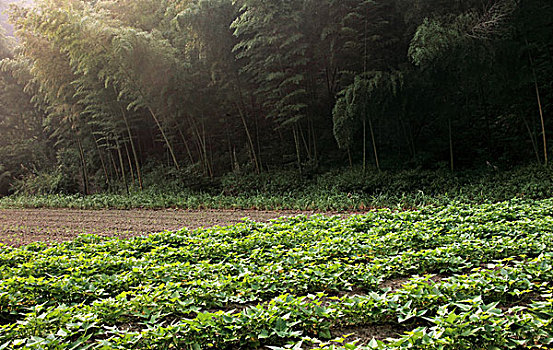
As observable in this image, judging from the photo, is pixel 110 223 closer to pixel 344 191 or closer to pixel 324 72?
pixel 344 191

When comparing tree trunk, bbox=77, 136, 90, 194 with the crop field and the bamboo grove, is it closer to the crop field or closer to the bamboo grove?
the bamboo grove

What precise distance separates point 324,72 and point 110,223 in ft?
16.4

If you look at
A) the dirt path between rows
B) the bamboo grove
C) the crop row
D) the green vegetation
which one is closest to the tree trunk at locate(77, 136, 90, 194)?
the bamboo grove

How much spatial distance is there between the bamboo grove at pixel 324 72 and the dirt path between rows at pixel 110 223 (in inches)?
95.7

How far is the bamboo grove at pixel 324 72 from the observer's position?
6.22 meters

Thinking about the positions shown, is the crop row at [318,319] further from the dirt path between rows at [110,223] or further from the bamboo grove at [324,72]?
the bamboo grove at [324,72]

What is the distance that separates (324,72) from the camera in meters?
8.18

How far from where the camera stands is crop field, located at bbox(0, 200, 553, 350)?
1.65m

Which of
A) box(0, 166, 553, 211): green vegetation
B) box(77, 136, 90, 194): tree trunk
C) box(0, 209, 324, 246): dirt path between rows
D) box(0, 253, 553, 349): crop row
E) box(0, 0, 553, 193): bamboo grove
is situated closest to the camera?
box(0, 253, 553, 349): crop row

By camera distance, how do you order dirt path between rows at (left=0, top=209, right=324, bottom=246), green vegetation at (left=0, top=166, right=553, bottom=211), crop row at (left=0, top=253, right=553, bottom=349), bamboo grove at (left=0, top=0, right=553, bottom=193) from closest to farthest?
1. crop row at (left=0, top=253, right=553, bottom=349)
2. dirt path between rows at (left=0, top=209, right=324, bottom=246)
3. green vegetation at (left=0, top=166, right=553, bottom=211)
4. bamboo grove at (left=0, top=0, right=553, bottom=193)

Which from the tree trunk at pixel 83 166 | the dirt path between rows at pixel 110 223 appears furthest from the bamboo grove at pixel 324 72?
the dirt path between rows at pixel 110 223

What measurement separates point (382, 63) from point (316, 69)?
1.58 m

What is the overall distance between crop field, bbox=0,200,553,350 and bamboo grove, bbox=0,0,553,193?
321 centimetres

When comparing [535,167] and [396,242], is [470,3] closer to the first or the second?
[535,167]
